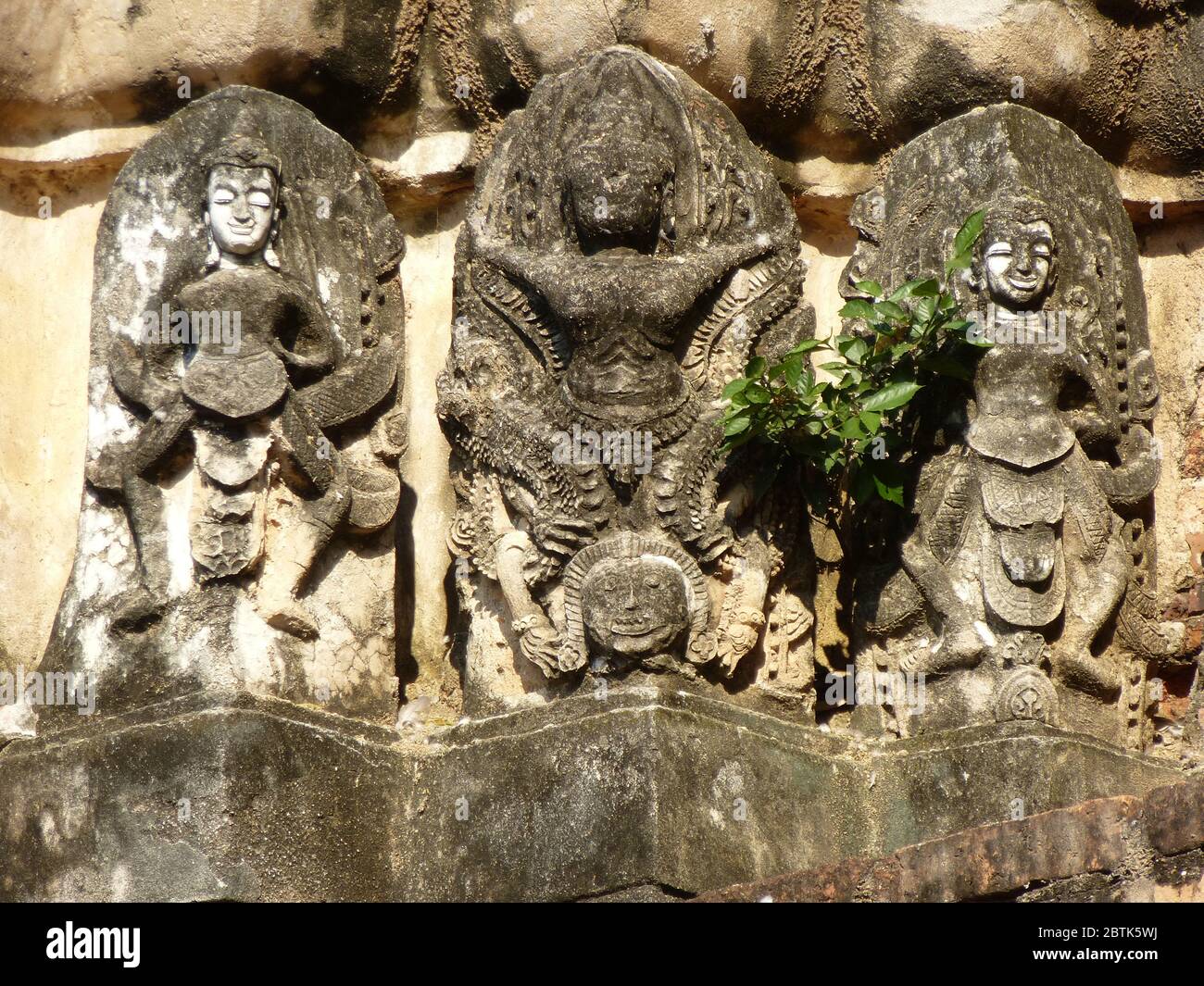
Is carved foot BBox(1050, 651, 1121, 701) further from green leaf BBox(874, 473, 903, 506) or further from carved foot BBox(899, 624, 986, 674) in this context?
green leaf BBox(874, 473, 903, 506)

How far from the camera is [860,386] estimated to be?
1021cm

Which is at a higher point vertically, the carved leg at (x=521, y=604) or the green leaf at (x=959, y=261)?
the green leaf at (x=959, y=261)

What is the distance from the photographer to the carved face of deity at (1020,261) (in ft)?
34.0

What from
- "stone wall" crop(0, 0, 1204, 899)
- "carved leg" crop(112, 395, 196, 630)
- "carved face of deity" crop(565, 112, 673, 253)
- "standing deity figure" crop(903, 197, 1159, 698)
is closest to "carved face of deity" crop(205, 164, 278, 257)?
"stone wall" crop(0, 0, 1204, 899)

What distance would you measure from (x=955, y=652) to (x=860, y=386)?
883mm

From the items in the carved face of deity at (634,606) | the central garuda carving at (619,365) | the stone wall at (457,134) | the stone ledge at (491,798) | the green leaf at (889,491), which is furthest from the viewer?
the stone wall at (457,134)

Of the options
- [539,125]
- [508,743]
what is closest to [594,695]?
[508,743]

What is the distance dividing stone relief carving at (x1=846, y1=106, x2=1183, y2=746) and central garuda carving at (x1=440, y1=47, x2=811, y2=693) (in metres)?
0.45

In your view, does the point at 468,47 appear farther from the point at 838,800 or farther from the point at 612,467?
the point at 838,800

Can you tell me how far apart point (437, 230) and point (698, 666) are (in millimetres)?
2171

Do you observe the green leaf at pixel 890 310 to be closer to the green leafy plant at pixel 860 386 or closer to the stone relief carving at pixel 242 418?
the green leafy plant at pixel 860 386

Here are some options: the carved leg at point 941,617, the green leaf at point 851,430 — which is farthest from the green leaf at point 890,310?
the carved leg at point 941,617

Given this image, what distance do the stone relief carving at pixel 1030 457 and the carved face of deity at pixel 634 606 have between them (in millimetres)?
762

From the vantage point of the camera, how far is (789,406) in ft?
33.3
